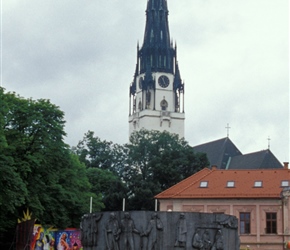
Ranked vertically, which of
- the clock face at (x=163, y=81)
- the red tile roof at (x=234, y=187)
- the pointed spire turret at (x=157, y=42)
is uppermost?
the pointed spire turret at (x=157, y=42)

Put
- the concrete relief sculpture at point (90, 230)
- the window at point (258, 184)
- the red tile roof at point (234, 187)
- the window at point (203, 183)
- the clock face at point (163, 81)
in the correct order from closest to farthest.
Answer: the concrete relief sculpture at point (90, 230)
the red tile roof at point (234, 187)
the window at point (258, 184)
the window at point (203, 183)
the clock face at point (163, 81)

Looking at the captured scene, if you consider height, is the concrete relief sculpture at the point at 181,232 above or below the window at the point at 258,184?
below

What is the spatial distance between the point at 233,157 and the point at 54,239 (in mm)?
63957

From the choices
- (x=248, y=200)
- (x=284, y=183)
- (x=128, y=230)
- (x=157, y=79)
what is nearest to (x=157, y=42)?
(x=157, y=79)

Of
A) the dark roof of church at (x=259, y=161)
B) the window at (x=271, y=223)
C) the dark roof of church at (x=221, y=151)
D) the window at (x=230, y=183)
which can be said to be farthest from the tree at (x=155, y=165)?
the dark roof of church at (x=221, y=151)

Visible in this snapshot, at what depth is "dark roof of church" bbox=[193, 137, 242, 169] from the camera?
359 ft

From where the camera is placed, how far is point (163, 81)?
5349 inches

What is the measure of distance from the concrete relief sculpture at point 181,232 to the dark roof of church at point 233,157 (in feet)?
236

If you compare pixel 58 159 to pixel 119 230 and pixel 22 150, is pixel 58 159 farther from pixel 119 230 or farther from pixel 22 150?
pixel 119 230

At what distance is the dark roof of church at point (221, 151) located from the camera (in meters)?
110

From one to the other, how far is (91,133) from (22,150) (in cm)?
4356

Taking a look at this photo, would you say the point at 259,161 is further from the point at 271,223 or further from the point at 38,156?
the point at 38,156

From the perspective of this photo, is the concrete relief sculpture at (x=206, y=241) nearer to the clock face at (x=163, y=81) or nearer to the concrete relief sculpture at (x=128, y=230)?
the concrete relief sculpture at (x=128, y=230)

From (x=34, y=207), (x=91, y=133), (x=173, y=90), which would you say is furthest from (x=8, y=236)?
(x=173, y=90)
